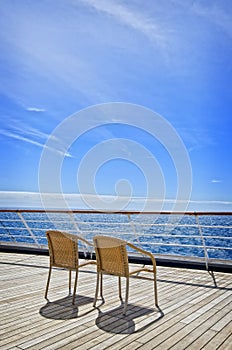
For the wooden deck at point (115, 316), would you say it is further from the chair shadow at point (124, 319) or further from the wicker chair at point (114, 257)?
the wicker chair at point (114, 257)

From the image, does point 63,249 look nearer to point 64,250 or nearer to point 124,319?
point 64,250

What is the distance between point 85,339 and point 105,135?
4451 mm

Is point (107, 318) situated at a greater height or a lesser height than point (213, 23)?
lesser

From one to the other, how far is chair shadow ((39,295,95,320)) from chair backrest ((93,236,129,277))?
1.30 feet

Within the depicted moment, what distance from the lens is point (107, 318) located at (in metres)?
2.55

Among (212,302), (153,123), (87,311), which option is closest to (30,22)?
(153,123)

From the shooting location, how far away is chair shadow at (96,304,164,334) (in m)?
2.32

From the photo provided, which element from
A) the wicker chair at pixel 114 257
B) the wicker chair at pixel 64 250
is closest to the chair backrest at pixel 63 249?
the wicker chair at pixel 64 250

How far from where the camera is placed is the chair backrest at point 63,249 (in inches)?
120

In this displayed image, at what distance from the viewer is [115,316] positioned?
8.57 ft

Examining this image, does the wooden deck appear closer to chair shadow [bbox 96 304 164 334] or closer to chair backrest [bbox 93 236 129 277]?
chair shadow [bbox 96 304 164 334]

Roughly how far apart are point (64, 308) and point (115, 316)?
0.50 metres

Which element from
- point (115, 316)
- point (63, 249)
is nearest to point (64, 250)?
point (63, 249)

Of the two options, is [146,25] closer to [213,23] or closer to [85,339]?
[213,23]
